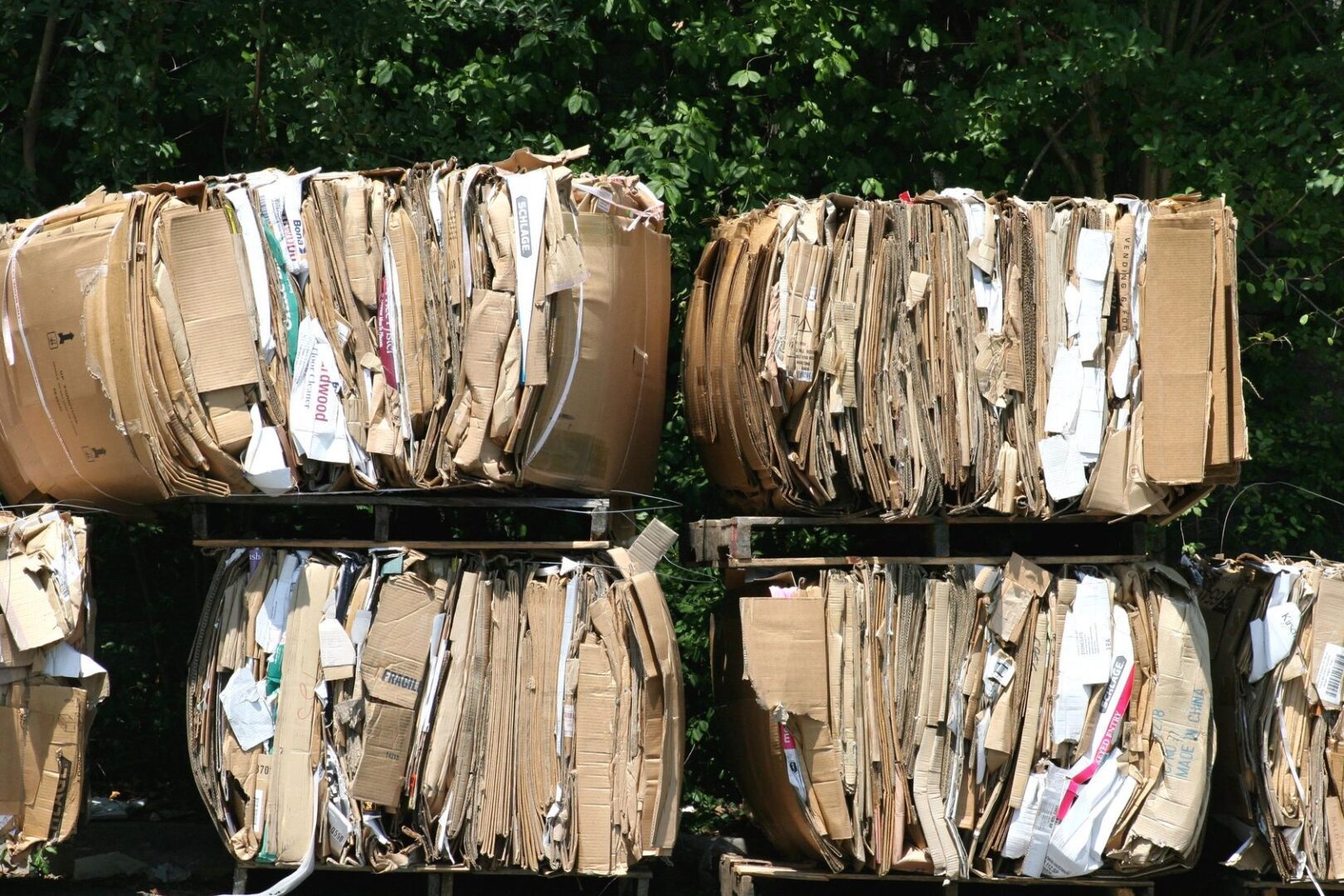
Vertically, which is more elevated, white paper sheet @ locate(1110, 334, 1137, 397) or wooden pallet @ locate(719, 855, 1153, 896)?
white paper sheet @ locate(1110, 334, 1137, 397)

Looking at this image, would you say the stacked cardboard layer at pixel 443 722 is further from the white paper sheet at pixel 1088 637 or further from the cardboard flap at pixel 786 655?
the white paper sheet at pixel 1088 637

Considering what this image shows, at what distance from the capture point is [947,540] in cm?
530

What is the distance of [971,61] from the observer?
7.40 metres

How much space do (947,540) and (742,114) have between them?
10.8 feet

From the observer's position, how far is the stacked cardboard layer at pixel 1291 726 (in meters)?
5.18

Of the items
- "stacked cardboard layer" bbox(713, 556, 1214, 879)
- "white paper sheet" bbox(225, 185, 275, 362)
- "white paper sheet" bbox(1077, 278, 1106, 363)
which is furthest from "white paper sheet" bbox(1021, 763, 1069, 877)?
"white paper sheet" bbox(225, 185, 275, 362)

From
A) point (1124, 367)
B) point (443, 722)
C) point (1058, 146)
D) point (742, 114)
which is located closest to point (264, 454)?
point (443, 722)

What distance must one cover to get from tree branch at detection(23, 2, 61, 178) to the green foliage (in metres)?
0.05

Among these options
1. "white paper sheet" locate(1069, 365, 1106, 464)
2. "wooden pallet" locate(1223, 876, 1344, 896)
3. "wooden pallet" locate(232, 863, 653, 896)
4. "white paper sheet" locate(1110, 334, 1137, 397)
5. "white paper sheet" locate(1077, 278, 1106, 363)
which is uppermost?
"white paper sheet" locate(1077, 278, 1106, 363)

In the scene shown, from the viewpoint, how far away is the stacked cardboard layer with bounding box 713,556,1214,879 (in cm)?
512

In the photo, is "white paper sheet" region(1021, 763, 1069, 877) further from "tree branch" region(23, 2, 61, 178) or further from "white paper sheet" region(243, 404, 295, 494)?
"tree branch" region(23, 2, 61, 178)

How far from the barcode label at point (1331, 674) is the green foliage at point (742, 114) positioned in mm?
2274

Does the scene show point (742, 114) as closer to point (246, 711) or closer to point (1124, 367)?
point (1124, 367)

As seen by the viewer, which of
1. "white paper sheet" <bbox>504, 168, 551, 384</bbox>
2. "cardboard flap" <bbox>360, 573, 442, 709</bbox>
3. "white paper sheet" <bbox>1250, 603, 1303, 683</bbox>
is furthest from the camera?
"white paper sheet" <bbox>1250, 603, 1303, 683</bbox>
